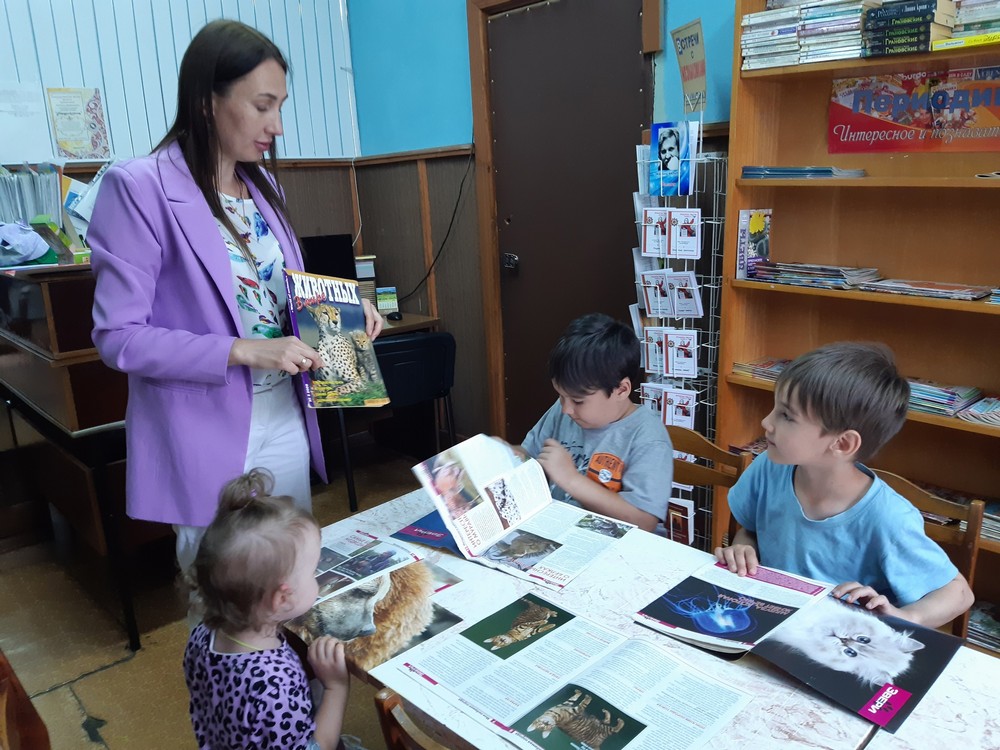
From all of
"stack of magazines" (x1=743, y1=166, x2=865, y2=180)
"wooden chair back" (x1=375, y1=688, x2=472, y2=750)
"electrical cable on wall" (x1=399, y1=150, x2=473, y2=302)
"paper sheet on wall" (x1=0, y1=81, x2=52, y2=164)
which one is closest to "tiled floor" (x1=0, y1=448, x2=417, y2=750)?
"wooden chair back" (x1=375, y1=688, x2=472, y2=750)

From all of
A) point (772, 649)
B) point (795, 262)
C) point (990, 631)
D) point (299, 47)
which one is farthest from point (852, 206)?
point (299, 47)

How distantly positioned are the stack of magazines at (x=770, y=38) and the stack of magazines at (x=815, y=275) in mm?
596

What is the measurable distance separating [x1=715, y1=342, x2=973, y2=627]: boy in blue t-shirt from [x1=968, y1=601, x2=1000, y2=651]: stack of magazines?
1051 millimetres

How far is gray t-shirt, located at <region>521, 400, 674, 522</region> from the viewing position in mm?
1599

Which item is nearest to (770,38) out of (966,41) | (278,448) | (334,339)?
(966,41)

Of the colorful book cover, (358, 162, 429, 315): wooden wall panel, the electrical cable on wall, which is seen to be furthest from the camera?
(358, 162, 429, 315): wooden wall panel

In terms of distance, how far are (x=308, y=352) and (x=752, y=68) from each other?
1614 millimetres

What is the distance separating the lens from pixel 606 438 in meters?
1.70

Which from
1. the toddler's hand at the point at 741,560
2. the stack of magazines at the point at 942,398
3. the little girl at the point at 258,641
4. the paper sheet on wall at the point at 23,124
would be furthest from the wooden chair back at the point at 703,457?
the paper sheet on wall at the point at 23,124

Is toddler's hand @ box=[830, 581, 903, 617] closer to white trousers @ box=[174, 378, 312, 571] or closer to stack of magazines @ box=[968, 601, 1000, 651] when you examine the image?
white trousers @ box=[174, 378, 312, 571]

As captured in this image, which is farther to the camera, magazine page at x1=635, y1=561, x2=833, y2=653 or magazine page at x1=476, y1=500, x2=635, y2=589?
magazine page at x1=476, y1=500, x2=635, y2=589

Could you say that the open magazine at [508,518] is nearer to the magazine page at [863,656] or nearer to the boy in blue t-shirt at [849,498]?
the boy in blue t-shirt at [849,498]

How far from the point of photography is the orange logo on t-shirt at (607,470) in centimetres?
165

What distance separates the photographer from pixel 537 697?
950mm
